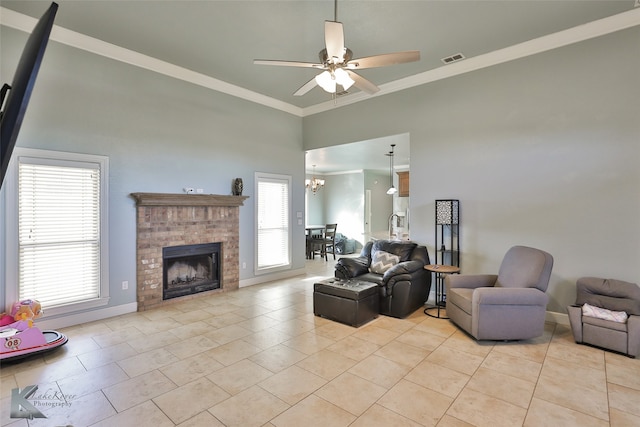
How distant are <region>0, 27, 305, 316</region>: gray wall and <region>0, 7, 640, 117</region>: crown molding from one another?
10 cm

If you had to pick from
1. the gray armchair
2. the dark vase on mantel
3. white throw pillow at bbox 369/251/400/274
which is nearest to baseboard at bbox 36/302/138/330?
the dark vase on mantel

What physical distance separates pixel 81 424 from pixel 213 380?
35.0 inches

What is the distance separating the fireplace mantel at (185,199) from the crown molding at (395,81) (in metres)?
1.81

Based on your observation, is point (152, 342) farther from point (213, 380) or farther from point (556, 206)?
point (556, 206)

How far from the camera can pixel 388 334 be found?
3.65 meters

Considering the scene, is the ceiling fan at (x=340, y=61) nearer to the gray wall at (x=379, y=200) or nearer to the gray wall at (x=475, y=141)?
the gray wall at (x=475, y=141)

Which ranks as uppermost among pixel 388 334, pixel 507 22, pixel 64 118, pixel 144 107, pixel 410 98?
pixel 507 22

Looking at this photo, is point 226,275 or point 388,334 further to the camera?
point 226,275

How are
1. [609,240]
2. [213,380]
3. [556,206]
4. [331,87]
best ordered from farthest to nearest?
1. [556,206]
2. [609,240]
3. [331,87]
4. [213,380]

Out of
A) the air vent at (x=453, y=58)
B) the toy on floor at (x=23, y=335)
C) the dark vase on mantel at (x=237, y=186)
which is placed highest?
the air vent at (x=453, y=58)

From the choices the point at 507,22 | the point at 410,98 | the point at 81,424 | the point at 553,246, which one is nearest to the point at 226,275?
the point at 81,424

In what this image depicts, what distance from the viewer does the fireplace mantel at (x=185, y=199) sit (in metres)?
4.42

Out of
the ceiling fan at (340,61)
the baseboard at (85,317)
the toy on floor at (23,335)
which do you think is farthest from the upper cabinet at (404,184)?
the toy on floor at (23,335)

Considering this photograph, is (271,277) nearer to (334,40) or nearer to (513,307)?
(513,307)
